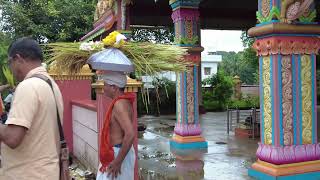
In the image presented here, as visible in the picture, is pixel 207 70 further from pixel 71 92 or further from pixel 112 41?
pixel 112 41

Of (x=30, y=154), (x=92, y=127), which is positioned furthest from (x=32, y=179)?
(x=92, y=127)

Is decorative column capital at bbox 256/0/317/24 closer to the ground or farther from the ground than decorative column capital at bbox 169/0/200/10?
closer to the ground

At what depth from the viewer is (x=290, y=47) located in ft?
19.1

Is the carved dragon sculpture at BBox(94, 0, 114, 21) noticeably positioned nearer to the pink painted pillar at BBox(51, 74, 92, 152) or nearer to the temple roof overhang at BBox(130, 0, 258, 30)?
the temple roof overhang at BBox(130, 0, 258, 30)

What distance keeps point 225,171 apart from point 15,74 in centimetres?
496

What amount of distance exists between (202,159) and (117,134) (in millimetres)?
4699

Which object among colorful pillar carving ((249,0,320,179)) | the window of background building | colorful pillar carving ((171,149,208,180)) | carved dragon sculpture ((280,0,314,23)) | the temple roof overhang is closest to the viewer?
carved dragon sculpture ((280,0,314,23))

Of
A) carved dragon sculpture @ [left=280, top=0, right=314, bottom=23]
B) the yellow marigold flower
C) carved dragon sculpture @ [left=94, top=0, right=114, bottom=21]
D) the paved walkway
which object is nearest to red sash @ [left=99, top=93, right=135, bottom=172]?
the yellow marigold flower

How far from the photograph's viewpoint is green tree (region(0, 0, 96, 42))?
674 inches

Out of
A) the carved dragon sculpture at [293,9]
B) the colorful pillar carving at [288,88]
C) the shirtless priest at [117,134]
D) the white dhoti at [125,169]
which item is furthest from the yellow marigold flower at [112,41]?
the carved dragon sculpture at [293,9]

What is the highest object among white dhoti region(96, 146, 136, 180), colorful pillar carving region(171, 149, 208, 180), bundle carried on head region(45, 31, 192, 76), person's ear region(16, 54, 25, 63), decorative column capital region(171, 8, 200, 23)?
decorative column capital region(171, 8, 200, 23)

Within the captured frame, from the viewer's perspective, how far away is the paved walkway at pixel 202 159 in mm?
7008

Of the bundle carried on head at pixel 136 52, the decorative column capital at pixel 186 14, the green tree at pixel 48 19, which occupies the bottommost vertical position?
the bundle carried on head at pixel 136 52

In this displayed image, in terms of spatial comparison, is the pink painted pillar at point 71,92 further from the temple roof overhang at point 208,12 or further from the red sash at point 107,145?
the red sash at point 107,145
